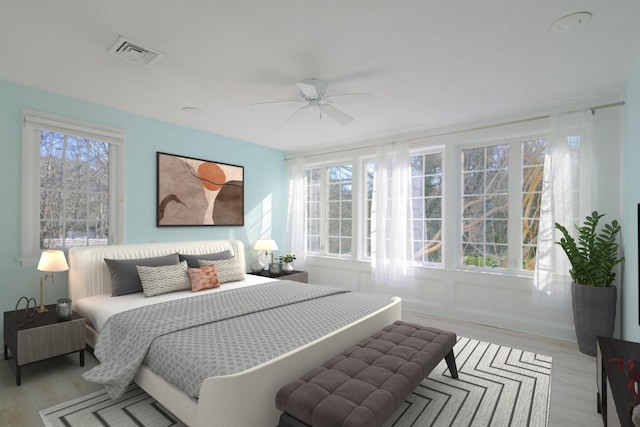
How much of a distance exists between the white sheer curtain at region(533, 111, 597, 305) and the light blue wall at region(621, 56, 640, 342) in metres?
0.29

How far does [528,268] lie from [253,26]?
3.73 meters

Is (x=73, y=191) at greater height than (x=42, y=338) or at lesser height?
greater

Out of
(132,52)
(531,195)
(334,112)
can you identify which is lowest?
(531,195)

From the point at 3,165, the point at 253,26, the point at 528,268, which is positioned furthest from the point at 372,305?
the point at 3,165

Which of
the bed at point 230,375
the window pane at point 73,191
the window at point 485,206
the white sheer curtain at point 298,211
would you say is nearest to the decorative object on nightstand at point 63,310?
the bed at point 230,375

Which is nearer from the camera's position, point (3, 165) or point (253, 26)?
point (253, 26)

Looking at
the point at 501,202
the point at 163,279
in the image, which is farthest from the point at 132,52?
the point at 501,202

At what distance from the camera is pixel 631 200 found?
8.73 ft

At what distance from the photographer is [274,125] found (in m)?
4.27

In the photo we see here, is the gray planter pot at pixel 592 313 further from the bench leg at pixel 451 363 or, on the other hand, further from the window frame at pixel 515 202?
the bench leg at pixel 451 363

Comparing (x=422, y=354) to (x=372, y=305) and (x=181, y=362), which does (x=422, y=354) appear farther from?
(x=181, y=362)

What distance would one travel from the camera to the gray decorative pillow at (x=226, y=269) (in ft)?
12.4

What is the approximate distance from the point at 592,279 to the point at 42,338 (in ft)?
15.5

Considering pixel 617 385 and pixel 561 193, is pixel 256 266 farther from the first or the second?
pixel 617 385
